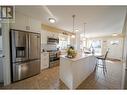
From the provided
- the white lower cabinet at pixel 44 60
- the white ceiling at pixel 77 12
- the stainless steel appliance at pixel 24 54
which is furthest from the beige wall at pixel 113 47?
the stainless steel appliance at pixel 24 54

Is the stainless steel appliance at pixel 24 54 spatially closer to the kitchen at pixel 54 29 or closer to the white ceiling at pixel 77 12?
the kitchen at pixel 54 29

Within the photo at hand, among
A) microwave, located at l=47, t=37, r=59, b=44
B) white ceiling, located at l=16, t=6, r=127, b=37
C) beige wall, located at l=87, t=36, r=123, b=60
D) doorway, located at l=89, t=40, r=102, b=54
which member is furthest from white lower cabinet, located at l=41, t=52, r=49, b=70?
beige wall, located at l=87, t=36, r=123, b=60

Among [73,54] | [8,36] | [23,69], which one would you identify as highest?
[8,36]

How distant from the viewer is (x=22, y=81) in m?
3.23

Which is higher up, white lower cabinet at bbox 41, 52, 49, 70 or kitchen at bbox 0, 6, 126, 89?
kitchen at bbox 0, 6, 126, 89

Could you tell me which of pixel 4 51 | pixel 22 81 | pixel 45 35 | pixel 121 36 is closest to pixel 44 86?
pixel 22 81

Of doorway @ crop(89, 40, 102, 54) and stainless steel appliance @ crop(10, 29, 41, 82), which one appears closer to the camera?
stainless steel appliance @ crop(10, 29, 41, 82)

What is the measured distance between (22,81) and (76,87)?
6.40 ft

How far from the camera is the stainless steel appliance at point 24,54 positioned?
120 inches

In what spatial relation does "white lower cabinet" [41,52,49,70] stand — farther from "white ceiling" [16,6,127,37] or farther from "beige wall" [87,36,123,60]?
"beige wall" [87,36,123,60]

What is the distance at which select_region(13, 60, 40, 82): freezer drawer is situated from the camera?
3.13 meters

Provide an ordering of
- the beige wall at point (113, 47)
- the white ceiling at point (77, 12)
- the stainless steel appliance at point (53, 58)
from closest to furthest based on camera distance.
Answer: the white ceiling at point (77, 12)
the stainless steel appliance at point (53, 58)
the beige wall at point (113, 47)

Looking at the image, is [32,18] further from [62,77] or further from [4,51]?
[62,77]

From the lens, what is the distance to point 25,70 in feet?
11.2
